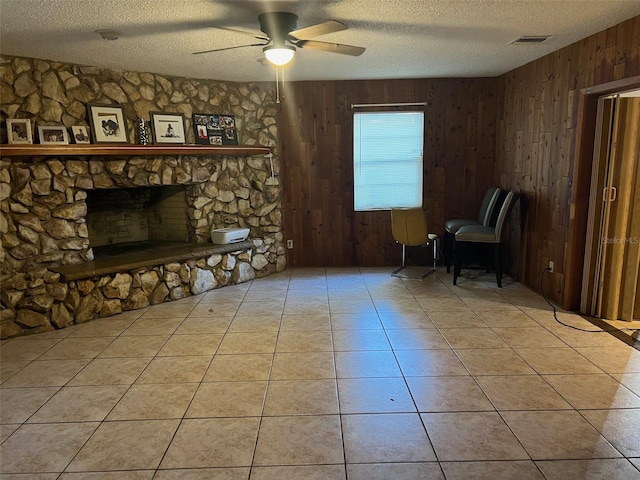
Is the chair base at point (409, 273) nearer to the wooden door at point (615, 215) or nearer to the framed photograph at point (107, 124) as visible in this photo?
the wooden door at point (615, 215)

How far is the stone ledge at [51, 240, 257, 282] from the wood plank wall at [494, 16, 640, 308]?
296 cm

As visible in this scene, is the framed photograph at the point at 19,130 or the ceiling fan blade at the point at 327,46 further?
the framed photograph at the point at 19,130

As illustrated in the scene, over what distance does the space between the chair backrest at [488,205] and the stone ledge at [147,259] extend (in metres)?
2.59

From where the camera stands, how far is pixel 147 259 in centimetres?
421

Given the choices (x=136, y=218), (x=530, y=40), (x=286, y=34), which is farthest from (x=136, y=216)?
(x=530, y=40)

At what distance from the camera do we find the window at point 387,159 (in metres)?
5.32

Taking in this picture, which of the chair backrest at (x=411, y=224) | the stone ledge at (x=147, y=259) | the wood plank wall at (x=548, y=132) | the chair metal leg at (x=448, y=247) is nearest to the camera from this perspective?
the wood plank wall at (x=548, y=132)

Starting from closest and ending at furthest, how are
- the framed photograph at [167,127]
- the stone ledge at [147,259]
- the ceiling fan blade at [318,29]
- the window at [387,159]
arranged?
the ceiling fan blade at [318,29], the stone ledge at [147,259], the framed photograph at [167,127], the window at [387,159]

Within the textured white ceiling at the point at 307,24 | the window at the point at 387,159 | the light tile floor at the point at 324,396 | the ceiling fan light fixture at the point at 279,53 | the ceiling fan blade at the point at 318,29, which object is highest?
the textured white ceiling at the point at 307,24

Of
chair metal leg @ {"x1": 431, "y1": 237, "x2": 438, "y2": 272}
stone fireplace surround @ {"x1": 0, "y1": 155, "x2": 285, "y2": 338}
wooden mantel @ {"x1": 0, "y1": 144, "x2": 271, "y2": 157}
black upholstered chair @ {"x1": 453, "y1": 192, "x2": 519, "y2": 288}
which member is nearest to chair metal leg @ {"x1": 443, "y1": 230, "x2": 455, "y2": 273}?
chair metal leg @ {"x1": 431, "y1": 237, "x2": 438, "y2": 272}

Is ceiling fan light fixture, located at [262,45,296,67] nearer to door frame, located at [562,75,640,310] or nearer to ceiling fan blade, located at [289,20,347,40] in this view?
ceiling fan blade, located at [289,20,347,40]

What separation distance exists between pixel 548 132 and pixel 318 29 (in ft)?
8.41

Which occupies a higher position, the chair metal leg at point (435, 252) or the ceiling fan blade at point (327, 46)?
the ceiling fan blade at point (327, 46)

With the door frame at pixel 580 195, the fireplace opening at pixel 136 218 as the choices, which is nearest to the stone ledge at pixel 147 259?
the fireplace opening at pixel 136 218
